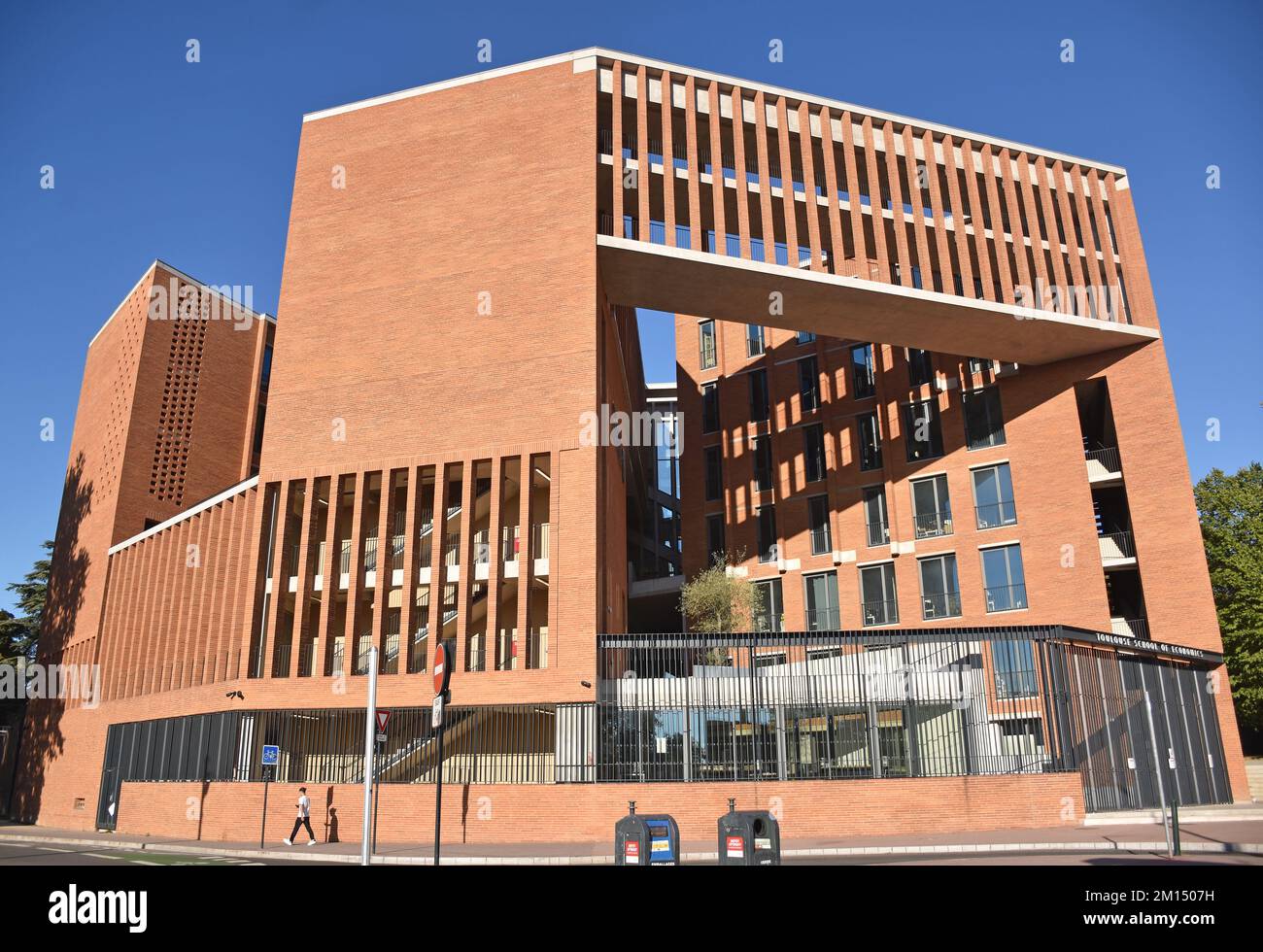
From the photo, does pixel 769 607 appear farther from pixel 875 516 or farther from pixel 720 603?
pixel 875 516

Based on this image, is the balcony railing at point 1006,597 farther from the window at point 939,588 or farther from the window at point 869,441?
the window at point 869,441

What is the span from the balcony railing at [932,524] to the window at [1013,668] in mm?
13465

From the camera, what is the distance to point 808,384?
4112cm

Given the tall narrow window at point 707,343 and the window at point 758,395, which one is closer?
the window at point 758,395

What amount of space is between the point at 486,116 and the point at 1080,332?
21959 millimetres

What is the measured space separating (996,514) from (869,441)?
6471 mm

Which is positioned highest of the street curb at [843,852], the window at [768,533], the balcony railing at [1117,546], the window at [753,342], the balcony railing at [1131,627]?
the window at [753,342]

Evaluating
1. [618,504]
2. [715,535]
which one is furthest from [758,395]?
[618,504]

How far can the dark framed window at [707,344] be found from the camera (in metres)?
44.7

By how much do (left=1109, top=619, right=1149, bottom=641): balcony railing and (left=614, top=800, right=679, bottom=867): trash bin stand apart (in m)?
26.3

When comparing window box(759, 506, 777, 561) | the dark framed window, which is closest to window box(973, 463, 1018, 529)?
window box(759, 506, 777, 561)

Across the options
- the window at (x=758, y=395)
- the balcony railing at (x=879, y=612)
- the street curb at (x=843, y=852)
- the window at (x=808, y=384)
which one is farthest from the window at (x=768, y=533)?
the street curb at (x=843, y=852)
